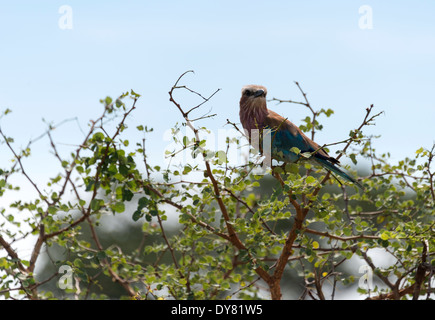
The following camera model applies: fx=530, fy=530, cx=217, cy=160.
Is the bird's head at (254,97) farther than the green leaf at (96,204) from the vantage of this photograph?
Yes

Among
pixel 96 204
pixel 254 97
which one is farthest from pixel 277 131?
pixel 96 204

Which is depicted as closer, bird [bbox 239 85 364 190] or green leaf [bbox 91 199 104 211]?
A: green leaf [bbox 91 199 104 211]

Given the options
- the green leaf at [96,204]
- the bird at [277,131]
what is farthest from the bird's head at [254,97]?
the green leaf at [96,204]

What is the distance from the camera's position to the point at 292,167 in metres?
3.39

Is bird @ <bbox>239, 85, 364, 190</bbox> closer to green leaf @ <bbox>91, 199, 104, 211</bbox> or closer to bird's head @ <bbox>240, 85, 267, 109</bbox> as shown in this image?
bird's head @ <bbox>240, 85, 267, 109</bbox>

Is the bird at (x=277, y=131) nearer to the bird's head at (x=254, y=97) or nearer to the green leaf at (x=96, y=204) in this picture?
the bird's head at (x=254, y=97)

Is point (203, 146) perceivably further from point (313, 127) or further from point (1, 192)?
point (1, 192)

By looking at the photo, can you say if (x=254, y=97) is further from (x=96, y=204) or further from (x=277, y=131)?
(x=96, y=204)

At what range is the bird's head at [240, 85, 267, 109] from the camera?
4.37 m

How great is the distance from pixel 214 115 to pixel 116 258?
1.74m

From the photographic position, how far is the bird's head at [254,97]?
4367 millimetres

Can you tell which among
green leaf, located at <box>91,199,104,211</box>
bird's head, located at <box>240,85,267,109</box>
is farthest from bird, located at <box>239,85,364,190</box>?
green leaf, located at <box>91,199,104,211</box>
